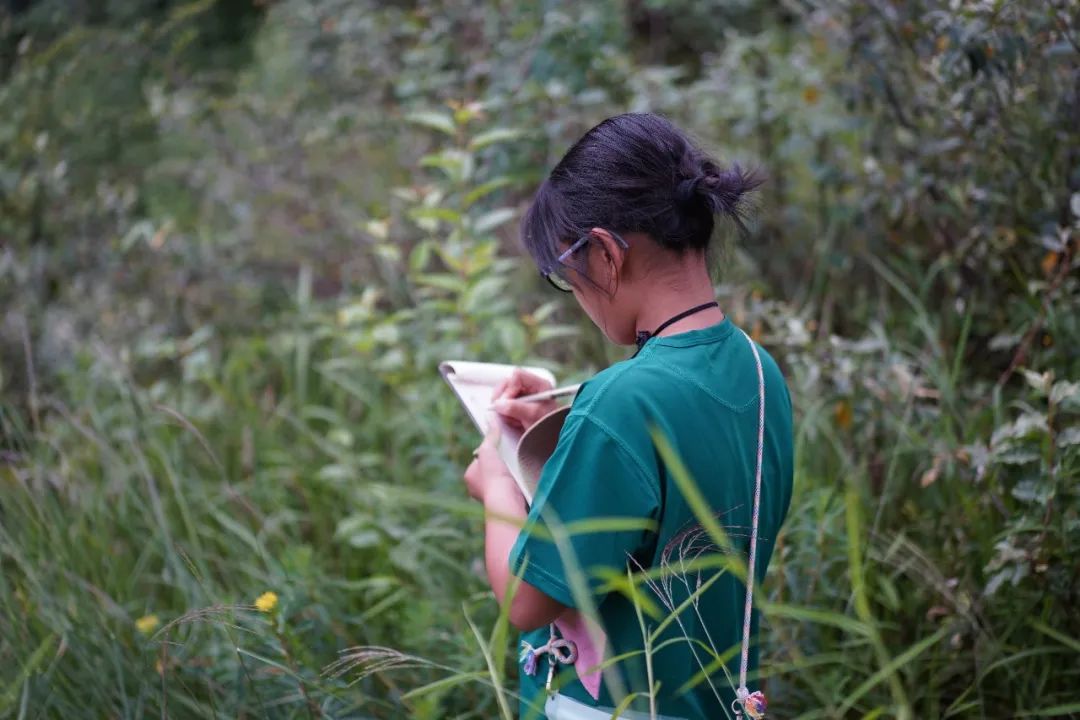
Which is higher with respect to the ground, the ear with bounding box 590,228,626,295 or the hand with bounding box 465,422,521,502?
the ear with bounding box 590,228,626,295

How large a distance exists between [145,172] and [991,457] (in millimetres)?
4387

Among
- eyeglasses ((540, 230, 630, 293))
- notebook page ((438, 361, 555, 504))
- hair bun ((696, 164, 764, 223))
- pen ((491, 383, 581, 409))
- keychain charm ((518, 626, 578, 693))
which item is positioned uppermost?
hair bun ((696, 164, 764, 223))

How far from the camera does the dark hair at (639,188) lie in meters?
1.39


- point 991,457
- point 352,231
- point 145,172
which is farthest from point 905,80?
point 145,172

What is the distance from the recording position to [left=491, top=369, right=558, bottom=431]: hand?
5.22ft

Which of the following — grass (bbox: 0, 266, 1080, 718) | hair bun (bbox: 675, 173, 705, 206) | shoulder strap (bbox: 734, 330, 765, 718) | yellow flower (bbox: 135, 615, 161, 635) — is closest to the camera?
shoulder strap (bbox: 734, 330, 765, 718)

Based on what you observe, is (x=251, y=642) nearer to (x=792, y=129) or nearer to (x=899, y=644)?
(x=899, y=644)

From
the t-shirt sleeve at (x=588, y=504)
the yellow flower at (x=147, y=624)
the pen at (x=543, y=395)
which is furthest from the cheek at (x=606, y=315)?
the yellow flower at (x=147, y=624)

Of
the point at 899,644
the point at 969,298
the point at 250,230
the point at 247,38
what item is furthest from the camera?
the point at 247,38

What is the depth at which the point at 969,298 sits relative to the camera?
10.4 feet

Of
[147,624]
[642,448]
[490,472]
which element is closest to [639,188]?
[642,448]

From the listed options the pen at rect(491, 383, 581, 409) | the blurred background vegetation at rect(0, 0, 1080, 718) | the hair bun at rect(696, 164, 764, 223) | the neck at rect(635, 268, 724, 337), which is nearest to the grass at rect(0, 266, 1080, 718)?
the blurred background vegetation at rect(0, 0, 1080, 718)

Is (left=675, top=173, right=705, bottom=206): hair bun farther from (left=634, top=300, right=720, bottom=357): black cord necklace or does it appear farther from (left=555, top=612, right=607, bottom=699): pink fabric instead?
(left=555, top=612, right=607, bottom=699): pink fabric

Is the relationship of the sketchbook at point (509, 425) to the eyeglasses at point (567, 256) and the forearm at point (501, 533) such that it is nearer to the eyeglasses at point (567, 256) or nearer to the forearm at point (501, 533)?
the forearm at point (501, 533)
